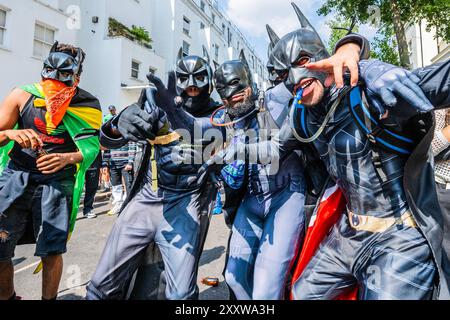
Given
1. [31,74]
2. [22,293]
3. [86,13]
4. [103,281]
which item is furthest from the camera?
[86,13]

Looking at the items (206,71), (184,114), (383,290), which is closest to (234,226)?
(184,114)

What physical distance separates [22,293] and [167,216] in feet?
6.80

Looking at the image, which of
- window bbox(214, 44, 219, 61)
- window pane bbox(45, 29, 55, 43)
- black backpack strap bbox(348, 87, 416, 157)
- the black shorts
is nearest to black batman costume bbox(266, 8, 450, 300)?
black backpack strap bbox(348, 87, 416, 157)

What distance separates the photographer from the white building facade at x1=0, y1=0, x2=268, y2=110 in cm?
1080

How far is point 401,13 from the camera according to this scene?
11031 millimetres

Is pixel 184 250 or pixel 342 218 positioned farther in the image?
pixel 184 250

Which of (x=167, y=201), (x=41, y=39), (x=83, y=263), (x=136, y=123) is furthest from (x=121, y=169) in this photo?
(x=41, y=39)

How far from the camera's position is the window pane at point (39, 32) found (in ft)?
38.1

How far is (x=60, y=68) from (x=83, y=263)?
255 centimetres

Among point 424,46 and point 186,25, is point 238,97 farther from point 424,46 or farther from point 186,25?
point 186,25

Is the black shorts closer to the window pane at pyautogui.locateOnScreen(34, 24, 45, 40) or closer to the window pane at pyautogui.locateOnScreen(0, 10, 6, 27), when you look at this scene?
the window pane at pyautogui.locateOnScreen(0, 10, 6, 27)

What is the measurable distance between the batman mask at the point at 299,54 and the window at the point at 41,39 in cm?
1310

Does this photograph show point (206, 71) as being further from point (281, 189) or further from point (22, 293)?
point (22, 293)

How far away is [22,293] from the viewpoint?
3.08 metres
